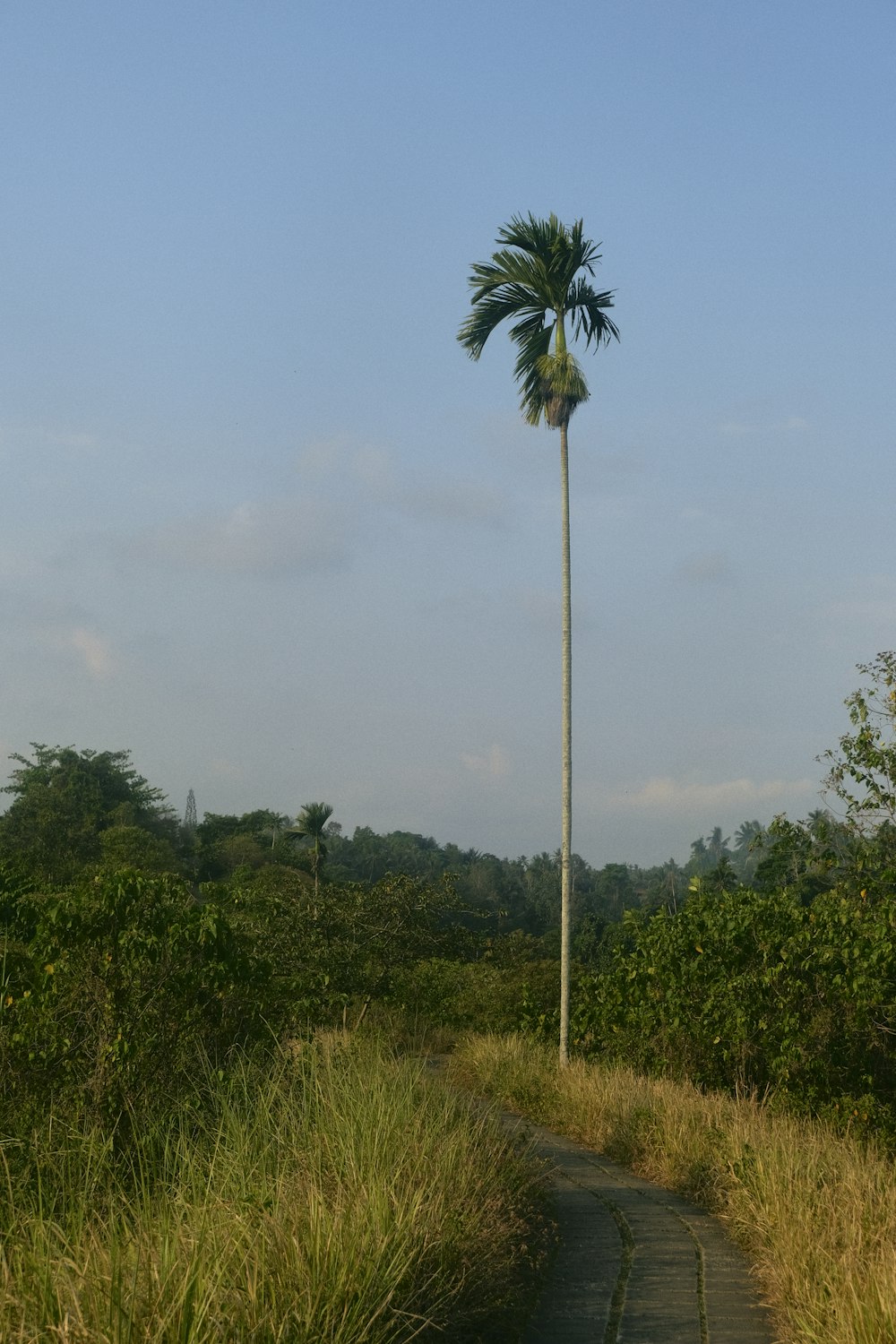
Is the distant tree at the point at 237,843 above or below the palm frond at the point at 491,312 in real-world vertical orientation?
below

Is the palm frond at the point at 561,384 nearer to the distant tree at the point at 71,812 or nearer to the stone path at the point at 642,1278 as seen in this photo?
the stone path at the point at 642,1278

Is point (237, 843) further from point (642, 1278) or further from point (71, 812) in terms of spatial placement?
point (642, 1278)

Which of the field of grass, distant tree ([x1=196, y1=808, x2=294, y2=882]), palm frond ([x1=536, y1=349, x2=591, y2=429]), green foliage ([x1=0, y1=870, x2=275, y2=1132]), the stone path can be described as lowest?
the stone path

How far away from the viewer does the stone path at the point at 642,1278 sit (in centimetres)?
512

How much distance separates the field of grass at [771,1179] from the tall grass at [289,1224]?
1238 millimetres

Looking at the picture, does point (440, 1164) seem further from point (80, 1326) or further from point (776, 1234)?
point (80, 1326)

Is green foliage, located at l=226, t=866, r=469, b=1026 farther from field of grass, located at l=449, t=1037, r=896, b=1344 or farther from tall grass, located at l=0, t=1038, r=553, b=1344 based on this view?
tall grass, located at l=0, t=1038, r=553, b=1344

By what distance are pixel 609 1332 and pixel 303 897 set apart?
12.2 m

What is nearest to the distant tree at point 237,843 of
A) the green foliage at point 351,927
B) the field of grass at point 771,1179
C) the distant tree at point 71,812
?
the distant tree at point 71,812

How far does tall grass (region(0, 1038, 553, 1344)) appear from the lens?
147 inches

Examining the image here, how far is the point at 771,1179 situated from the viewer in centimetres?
657

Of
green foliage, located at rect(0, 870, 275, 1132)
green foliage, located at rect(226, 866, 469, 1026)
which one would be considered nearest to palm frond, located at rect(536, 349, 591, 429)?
green foliage, located at rect(226, 866, 469, 1026)

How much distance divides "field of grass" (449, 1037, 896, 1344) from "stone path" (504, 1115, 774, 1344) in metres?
0.16

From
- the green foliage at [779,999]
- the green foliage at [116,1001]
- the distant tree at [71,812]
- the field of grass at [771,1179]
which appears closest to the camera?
the field of grass at [771,1179]
